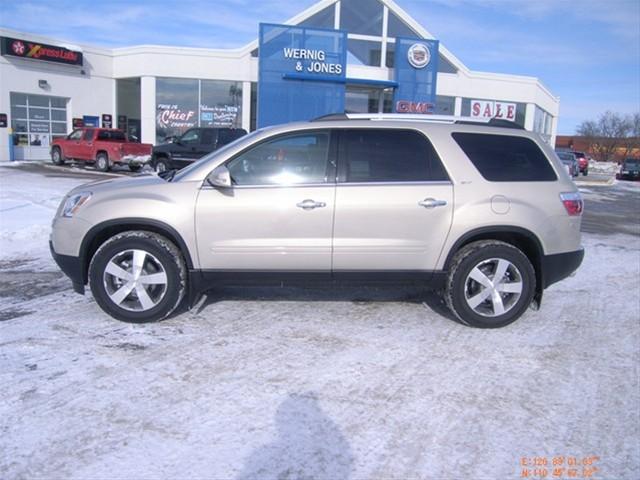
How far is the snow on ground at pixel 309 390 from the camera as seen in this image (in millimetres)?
2879

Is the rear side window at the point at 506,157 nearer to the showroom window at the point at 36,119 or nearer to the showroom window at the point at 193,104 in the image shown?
the showroom window at the point at 193,104

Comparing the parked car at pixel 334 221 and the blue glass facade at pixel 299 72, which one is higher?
the blue glass facade at pixel 299 72

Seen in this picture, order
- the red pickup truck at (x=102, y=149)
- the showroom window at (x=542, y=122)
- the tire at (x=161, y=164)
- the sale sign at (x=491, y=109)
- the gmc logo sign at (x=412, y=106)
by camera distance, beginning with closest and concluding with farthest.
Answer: the tire at (x=161, y=164) < the red pickup truck at (x=102, y=149) < the gmc logo sign at (x=412, y=106) < the sale sign at (x=491, y=109) < the showroom window at (x=542, y=122)

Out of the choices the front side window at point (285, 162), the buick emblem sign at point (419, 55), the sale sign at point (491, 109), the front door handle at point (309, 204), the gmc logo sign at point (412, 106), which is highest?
the buick emblem sign at point (419, 55)

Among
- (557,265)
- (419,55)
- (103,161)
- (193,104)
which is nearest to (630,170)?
(419,55)

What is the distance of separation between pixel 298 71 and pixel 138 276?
2062cm

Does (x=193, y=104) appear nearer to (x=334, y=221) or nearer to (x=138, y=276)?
(x=138, y=276)

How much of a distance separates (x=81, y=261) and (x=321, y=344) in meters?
2.23

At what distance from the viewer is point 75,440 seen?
2969 mm

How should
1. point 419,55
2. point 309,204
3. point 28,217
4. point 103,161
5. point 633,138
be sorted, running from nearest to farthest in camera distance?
1. point 309,204
2. point 28,217
3. point 103,161
4. point 419,55
5. point 633,138

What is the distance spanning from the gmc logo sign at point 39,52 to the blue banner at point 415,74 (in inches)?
618

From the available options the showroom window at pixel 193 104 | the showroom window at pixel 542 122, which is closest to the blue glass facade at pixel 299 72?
the showroom window at pixel 193 104

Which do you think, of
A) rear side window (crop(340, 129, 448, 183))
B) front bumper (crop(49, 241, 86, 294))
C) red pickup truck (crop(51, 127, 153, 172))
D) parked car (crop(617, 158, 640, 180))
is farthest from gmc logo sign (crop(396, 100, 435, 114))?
front bumper (crop(49, 241, 86, 294))

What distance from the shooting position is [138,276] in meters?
4.68
